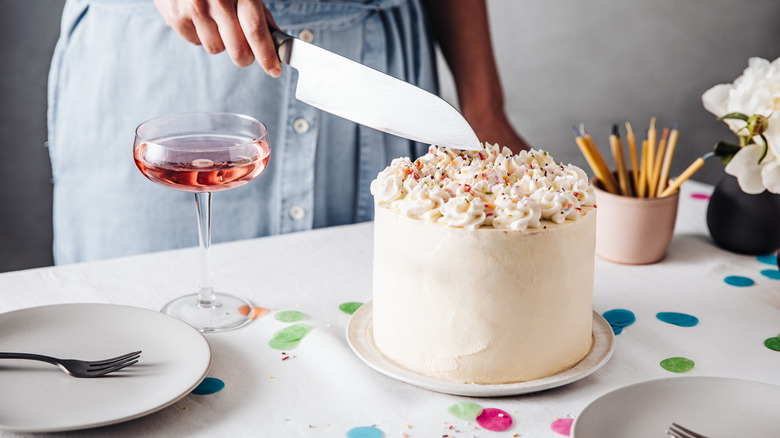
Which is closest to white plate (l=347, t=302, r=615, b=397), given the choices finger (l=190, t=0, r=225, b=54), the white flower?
the white flower

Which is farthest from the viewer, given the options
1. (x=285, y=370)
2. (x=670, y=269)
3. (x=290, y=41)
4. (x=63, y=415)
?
(x=670, y=269)

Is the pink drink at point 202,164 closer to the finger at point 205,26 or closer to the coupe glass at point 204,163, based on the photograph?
the coupe glass at point 204,163

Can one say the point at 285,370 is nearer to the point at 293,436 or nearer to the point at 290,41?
the point at 293,436

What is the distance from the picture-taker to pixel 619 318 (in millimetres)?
1026

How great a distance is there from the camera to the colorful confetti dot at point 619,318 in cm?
100

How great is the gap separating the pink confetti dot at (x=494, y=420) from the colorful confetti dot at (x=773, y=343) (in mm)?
405

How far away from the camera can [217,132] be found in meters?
1.06

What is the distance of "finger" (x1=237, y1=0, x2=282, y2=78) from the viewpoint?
103cm

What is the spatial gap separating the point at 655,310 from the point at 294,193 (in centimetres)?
78

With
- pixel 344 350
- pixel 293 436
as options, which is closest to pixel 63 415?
pixel 293 436

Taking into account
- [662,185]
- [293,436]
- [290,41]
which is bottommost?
[293,436]

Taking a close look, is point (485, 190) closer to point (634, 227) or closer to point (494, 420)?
point (494, 420)

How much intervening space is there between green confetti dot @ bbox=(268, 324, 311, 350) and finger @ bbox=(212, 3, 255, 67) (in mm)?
400

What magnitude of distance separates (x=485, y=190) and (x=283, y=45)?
1.25ft
